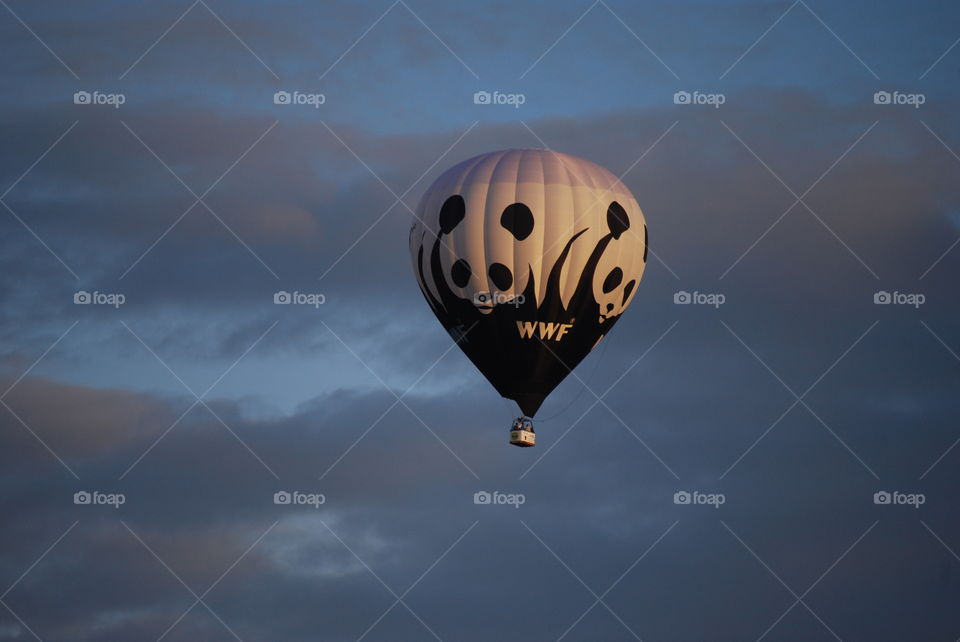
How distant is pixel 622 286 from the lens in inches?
2320

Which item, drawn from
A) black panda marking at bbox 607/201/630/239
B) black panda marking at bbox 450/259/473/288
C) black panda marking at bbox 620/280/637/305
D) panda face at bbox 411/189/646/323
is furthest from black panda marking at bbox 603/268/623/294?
black panda marking at bbox 450/259/473/288

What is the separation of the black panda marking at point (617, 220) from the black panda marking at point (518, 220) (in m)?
2.39

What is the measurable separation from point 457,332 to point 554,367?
2.84 m

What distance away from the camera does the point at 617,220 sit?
Result: 5834cm

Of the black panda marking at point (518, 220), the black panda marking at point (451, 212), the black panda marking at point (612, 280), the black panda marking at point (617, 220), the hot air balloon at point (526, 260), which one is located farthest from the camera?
the black panda marking at point (612, 280)

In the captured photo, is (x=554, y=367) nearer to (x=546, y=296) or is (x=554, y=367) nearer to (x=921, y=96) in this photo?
(x=546, y=296)

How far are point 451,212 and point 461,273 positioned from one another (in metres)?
1.67

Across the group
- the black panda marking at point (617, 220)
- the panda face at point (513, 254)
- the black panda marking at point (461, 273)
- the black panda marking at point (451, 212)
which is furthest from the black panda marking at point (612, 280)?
the black panda marking at point (451, 212)

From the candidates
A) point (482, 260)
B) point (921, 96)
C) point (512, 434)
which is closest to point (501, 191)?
point (482, 260)

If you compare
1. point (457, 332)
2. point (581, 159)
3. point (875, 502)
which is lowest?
point (875, 502)

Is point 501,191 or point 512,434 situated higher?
point 501,191

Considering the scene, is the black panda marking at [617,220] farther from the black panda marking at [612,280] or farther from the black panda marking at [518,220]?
the black panda marking at [518,220]

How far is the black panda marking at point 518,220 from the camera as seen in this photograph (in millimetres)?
57125

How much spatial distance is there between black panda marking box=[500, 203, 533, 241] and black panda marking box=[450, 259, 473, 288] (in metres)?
1.54
